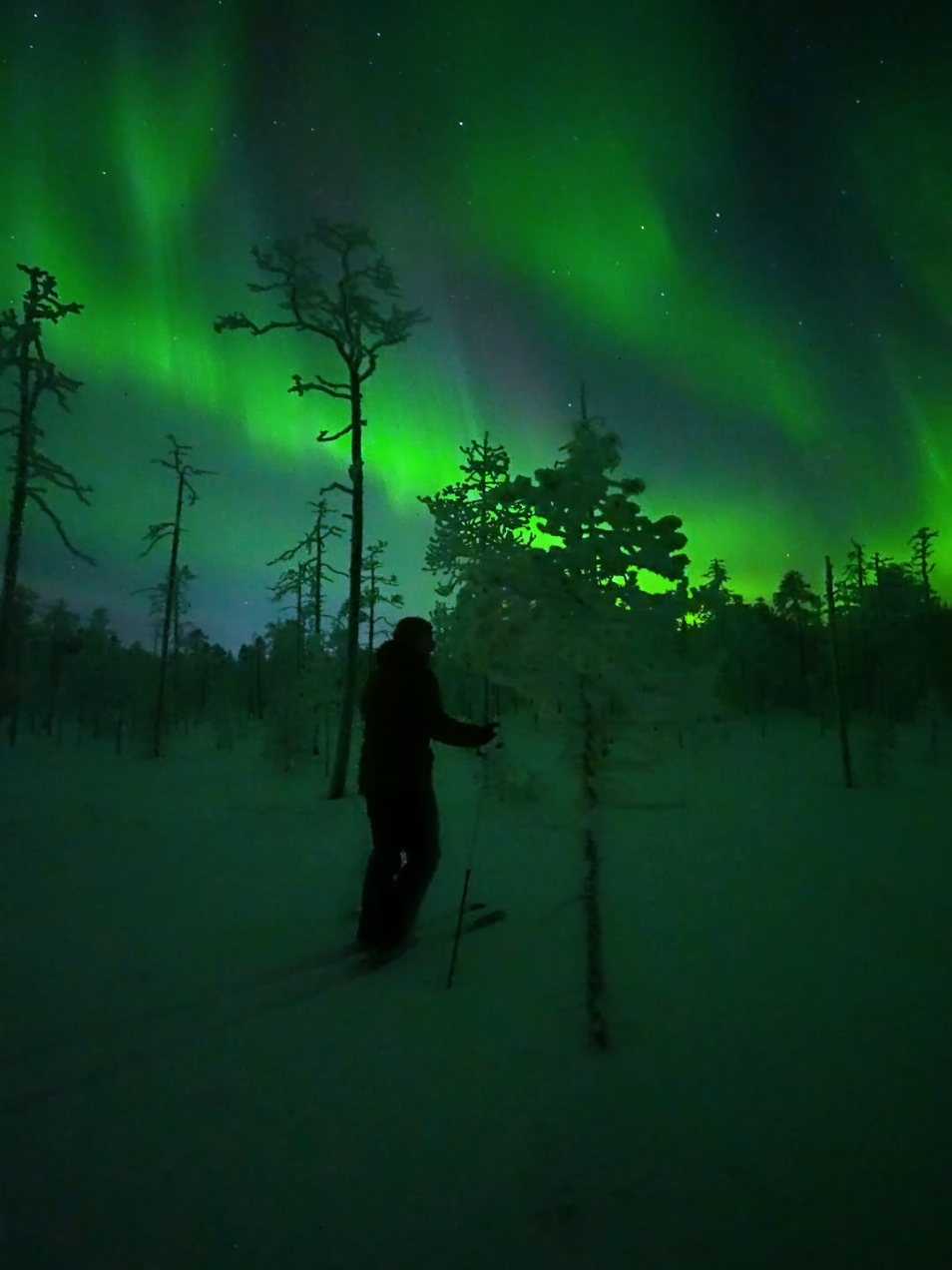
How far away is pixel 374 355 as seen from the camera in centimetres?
1728

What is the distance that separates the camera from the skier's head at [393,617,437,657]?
5.75 meters

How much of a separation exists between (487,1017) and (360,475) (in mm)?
14590

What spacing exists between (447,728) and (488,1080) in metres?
2.37

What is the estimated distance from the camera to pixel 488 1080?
390cm

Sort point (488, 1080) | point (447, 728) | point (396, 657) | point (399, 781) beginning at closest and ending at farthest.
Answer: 1. point (488, 1080)
2. point (447, 728)
3. point (399, 781)
4. point (396, 657)

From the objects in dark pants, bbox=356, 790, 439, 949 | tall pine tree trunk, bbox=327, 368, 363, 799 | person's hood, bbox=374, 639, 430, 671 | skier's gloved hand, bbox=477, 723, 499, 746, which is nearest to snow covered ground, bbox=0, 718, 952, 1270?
skier's gloved hand, bbox=477, 723, 499, 746

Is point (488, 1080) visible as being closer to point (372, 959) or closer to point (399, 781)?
point (372, 959)

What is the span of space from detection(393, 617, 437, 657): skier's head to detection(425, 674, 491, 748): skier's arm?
1.06 ft

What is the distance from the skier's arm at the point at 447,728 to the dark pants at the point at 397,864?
0.61m

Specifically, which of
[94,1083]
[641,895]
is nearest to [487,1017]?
[94,1083]

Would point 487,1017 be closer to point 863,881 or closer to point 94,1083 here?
point 94,1083

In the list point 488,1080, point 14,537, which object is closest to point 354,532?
point 14,537

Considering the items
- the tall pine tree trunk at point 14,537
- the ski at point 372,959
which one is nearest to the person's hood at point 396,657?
the ski at point 372,959

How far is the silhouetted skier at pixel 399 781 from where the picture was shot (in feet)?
18.2
